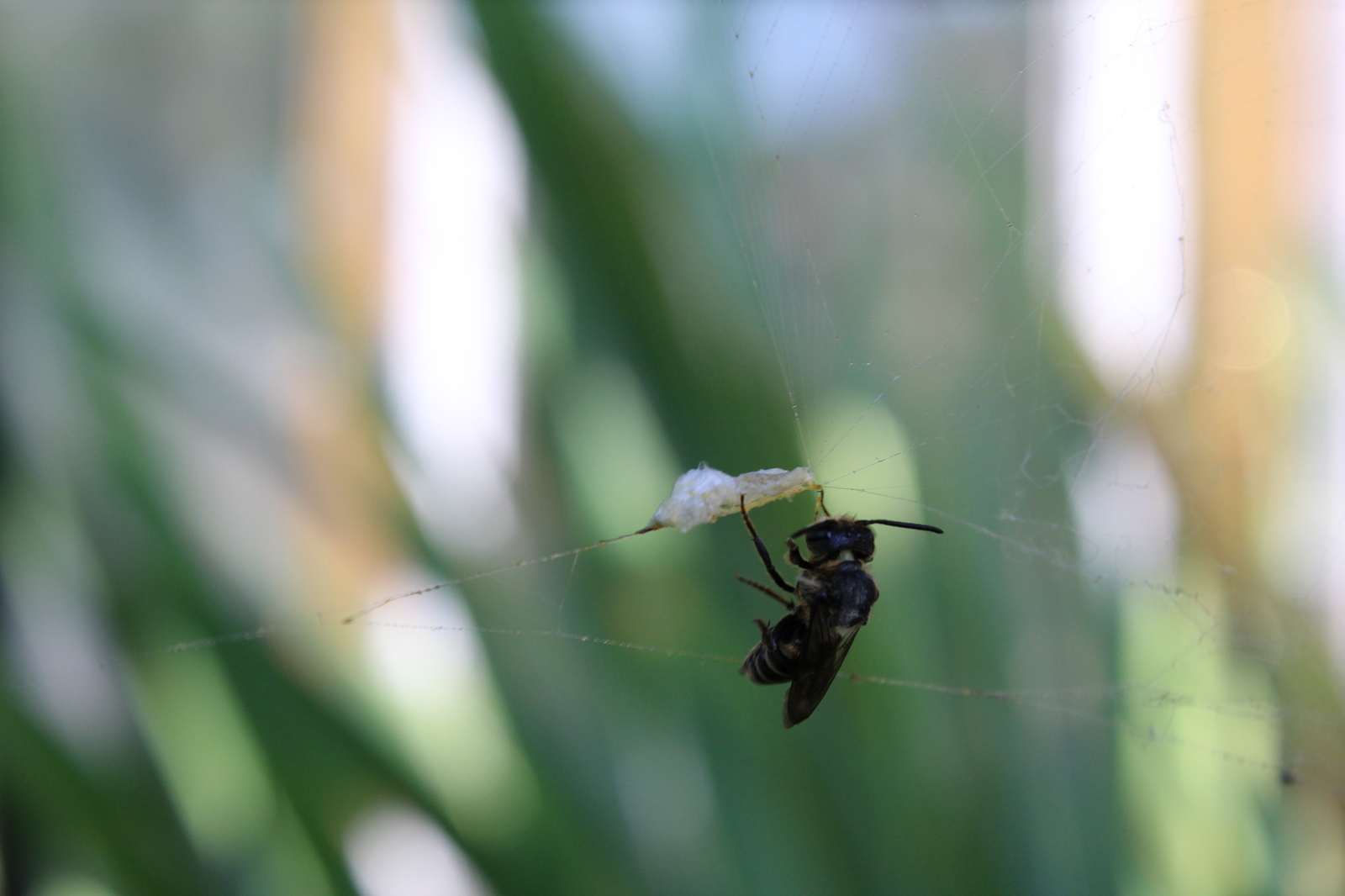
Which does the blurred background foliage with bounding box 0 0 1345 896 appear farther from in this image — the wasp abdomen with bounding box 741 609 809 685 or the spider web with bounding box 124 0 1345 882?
the wasp abdomen with bounding box 741 609 809 685

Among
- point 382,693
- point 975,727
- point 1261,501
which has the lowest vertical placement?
point 975,727

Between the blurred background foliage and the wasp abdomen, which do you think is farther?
the blurred background foliage

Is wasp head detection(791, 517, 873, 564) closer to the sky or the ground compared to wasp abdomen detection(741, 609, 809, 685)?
closer to the sky

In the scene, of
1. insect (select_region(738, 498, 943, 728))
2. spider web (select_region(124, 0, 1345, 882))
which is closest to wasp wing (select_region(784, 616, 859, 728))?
insect (select_region(738, 498, 943, 728))

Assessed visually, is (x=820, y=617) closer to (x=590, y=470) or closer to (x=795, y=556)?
(x=795, y=556)

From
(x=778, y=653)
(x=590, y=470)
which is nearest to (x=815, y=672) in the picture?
(x=778, y=653)

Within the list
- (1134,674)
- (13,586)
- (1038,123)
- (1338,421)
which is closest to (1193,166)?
(1038,123)

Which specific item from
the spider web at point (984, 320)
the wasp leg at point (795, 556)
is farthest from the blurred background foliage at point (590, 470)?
the wasp leg at point (795, 556)

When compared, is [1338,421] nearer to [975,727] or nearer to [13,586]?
[975,727]
